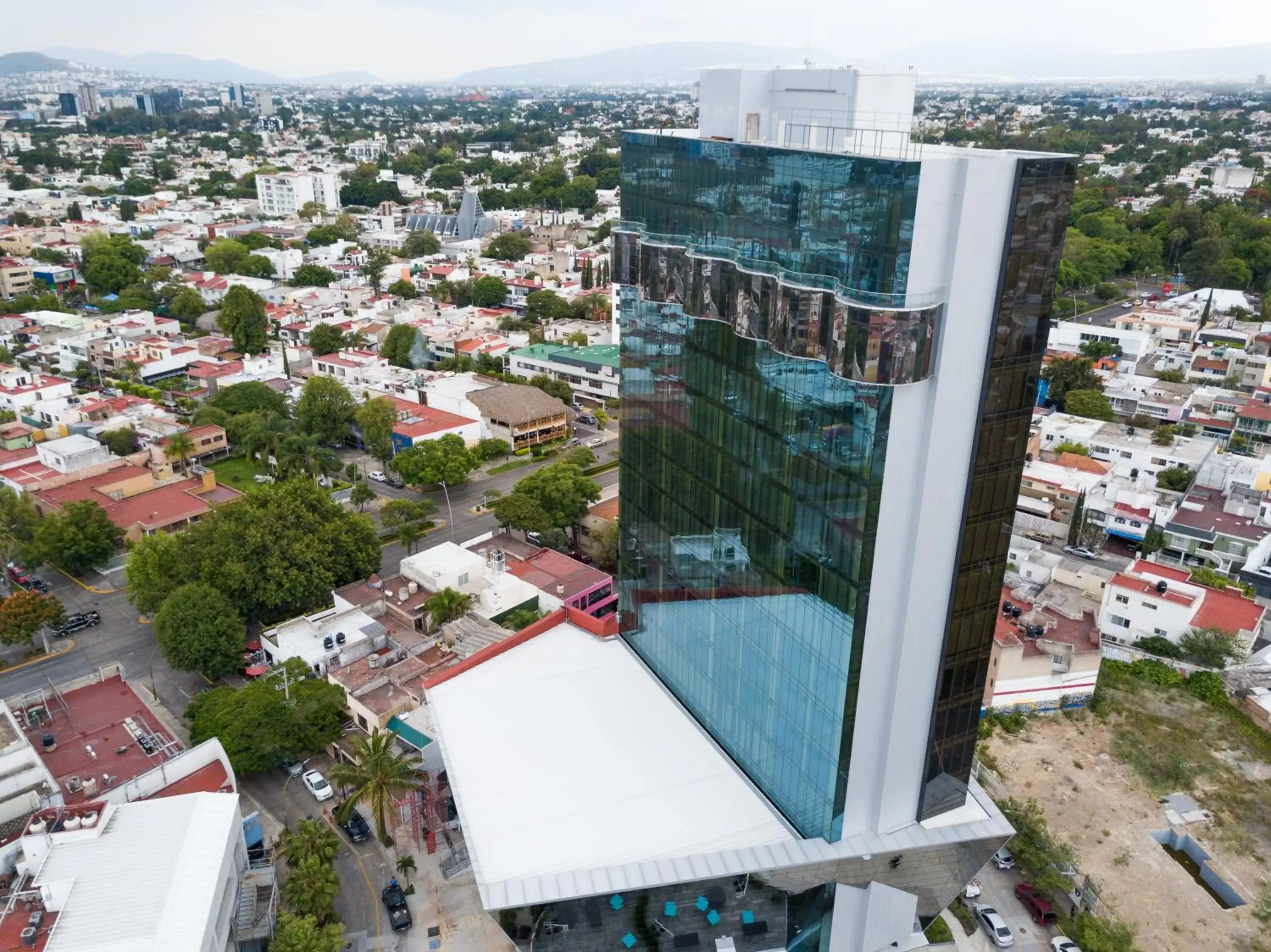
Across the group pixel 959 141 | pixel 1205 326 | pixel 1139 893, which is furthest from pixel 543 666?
pixel 959 141

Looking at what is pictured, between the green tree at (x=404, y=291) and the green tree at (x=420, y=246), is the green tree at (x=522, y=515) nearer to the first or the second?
the green tree at (x=404, y=291)

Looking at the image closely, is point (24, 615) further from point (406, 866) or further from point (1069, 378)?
point (1069, 378)

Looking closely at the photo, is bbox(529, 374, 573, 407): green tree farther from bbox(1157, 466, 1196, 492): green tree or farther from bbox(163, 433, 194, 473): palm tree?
bbox(1157, 466, 1196, 492): green tree

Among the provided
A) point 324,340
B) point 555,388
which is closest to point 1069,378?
point 555,388

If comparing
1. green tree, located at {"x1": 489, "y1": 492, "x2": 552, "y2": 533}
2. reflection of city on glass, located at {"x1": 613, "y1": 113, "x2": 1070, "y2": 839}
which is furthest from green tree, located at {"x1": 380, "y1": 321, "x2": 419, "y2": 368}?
reflection of city on glass, located at {"x1": 613, "y1": 113, "x2": 1070, "y2": 839}

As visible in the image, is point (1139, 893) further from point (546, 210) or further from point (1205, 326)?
point (546, 210)

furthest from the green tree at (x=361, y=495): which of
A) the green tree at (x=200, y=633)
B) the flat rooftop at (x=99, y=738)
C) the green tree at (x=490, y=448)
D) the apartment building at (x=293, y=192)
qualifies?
the apartment building at (x=293, y=192)
